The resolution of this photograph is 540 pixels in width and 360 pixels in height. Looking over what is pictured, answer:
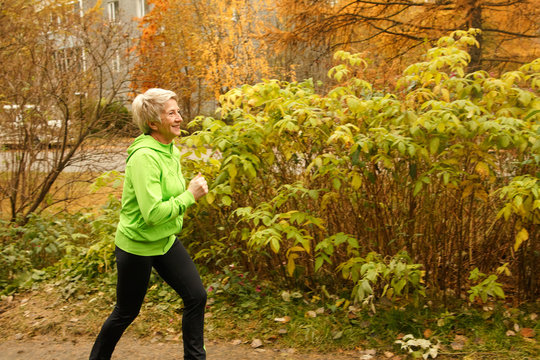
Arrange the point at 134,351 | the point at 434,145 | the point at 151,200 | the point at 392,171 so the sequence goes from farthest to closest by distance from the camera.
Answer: the point at 134,351 < the point at 392,171 < the point at 434,145 < the point at 151,200

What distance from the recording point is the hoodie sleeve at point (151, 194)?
3.07 meters

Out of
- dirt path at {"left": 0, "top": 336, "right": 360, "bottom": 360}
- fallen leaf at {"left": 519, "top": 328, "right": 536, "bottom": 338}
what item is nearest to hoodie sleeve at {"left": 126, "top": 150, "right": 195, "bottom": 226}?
dirt path at {"left": 0, "top": 336, "right": 360, "bottom": 360}

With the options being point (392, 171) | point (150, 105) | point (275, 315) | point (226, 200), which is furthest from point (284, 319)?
point (150, 105)

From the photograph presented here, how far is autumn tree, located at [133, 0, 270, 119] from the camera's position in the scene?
15.7 meters

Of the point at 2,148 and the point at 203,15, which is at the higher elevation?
the point at 203,15

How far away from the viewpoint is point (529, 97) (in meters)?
3.96

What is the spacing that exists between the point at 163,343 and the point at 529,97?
352 centimetres

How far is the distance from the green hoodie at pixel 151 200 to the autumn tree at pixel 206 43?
37.1 feet

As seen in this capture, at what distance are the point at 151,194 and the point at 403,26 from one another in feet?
25.0

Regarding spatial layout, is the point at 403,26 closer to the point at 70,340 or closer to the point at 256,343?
the point at 256,343

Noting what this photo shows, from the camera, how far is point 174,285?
3406 mm

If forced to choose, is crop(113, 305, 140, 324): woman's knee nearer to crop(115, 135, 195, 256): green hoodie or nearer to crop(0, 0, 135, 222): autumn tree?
crop(115, 135, 195, 256): green hoodie

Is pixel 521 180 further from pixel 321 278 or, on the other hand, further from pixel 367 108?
pixel 321 278

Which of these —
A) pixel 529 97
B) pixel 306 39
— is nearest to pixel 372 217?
pixel 529 97
